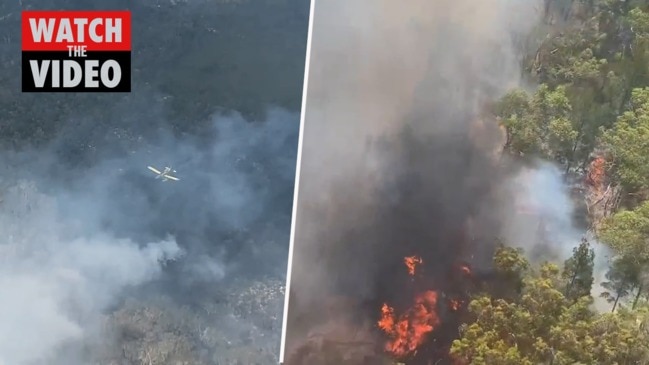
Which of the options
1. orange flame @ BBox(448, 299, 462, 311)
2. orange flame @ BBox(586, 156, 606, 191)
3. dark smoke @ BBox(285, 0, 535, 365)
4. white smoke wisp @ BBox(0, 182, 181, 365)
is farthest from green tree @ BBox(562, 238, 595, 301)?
white smoke wisp @ BBox(0, 182, 181, 365)

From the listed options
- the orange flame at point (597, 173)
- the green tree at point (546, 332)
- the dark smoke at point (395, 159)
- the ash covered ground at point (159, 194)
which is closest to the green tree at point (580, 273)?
the green tree at point (546, 332)

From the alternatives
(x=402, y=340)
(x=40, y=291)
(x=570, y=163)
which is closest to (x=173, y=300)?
(x=40, y=291)

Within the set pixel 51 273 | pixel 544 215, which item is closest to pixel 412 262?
pixel 544 215

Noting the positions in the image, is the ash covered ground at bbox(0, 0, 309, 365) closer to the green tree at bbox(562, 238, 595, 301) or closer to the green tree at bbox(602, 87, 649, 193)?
the green tree at bbox(562, 238, 595, 301)

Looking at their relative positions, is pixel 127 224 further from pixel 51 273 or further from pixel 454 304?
pixel 454 304

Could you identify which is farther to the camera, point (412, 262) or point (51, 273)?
point (412, 262)

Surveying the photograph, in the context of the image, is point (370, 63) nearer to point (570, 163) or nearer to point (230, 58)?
point (230, 58)

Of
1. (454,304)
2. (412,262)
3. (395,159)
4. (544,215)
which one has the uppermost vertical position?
(395,159)

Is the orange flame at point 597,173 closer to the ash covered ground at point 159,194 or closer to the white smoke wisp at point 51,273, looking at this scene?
the ash covered ground at point 159,194
